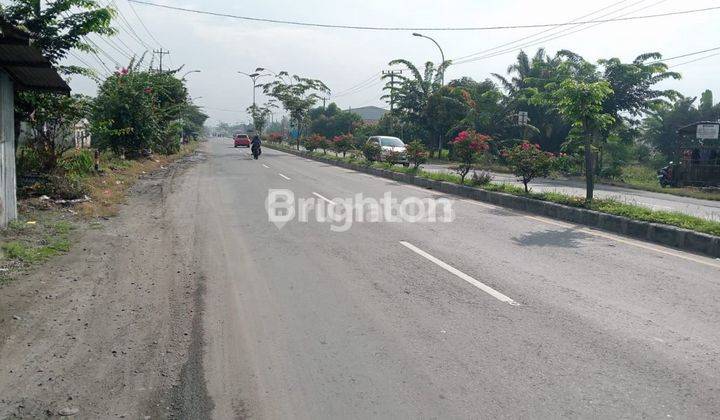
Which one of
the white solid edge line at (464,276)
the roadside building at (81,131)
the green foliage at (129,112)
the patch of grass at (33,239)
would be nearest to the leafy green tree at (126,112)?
the green foliage at (129,112)

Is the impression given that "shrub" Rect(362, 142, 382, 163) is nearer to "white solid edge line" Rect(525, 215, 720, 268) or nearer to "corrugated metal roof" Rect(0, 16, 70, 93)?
"white solid edge line" Rect(525, 215, 720, 268)

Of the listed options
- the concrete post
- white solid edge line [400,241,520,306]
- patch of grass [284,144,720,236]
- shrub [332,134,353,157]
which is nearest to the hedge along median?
patch of grass [284,144,720,236]

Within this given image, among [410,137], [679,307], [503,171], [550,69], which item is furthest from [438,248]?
[410,137]

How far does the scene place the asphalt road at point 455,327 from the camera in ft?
12.3

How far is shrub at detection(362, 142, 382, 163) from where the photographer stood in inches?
1086

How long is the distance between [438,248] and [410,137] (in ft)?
135

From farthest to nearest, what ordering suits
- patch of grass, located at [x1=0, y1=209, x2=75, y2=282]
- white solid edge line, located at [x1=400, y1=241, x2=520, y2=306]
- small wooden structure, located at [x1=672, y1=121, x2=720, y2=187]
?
small wooden structure, located at [x1=672, y1=121, x2=720, y2=187], patch of grass, located at [x1=0, y1=209, x2=75, y2=282], white solid edge line, located at [x1=400, y1=241, x2=520, y2=306]

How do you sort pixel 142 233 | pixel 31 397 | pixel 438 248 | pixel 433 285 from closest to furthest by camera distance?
pixel 31 397 < pixel 433 285 < pixel 438 248 < pixel 142 233

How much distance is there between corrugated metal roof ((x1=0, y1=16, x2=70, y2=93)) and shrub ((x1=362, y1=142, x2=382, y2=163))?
17.8 meters

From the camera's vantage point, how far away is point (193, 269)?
23.5 ft

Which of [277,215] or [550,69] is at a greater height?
[550,69]

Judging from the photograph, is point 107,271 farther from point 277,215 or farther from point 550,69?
point 550,69

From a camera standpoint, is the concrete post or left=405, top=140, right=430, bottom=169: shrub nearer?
the concrete post

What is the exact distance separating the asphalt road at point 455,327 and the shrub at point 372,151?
18430 millimetres
